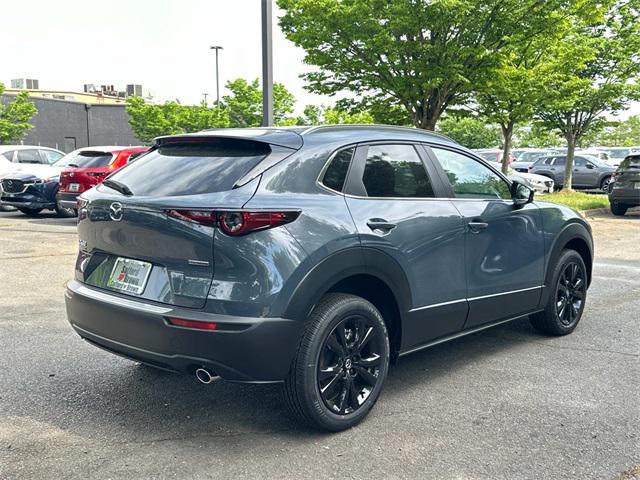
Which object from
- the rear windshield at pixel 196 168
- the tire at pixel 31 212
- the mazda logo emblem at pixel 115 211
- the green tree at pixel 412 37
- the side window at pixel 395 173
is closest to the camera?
the rear windshield at pixel 196 168

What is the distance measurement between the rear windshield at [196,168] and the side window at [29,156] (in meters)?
13.5

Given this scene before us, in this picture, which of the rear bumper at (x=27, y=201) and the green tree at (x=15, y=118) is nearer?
the rear bumper at (x=27, y=201)

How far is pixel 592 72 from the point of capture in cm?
1966

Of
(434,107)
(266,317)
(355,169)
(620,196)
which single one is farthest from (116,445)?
(620,196)

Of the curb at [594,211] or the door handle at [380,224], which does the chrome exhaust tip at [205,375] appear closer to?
the door handle at [380,224]

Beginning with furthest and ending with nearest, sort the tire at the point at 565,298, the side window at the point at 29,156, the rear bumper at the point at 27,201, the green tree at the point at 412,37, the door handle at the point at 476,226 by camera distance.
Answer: the side window at the point at 29,156 < the rear bumper at the point at 27,201 < the green tree at the point at 412,37 < the tire at the point at 565,298 < the door handle at the point at 476,226

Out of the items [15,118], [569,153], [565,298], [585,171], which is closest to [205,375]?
[565,298]

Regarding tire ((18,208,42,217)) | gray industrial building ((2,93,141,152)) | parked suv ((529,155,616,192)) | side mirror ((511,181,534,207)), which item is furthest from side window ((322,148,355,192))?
gray industrial building ((2,93,141,152))

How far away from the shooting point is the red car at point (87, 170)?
12383mm

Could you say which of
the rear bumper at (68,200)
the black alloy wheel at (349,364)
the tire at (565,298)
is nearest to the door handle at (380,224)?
the black alloy wheel at (349,364)

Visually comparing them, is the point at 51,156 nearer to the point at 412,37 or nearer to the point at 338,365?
the point at 412,37

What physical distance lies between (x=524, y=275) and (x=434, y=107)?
11.5 m

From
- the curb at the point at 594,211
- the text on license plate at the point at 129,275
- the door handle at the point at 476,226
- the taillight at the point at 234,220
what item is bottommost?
the curb at the point at 594,211

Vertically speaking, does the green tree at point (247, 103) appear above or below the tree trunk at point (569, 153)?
above
